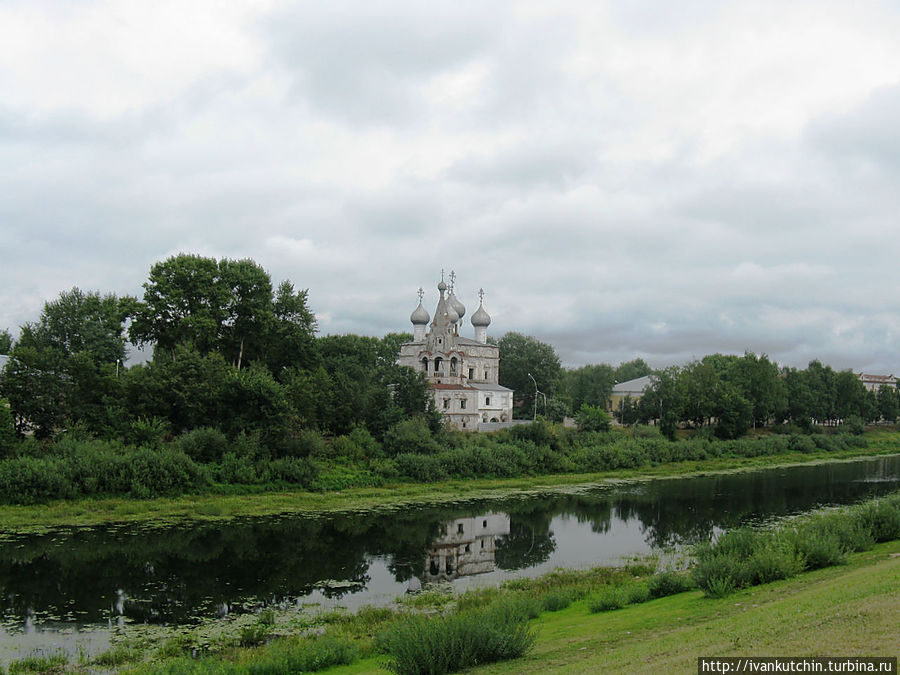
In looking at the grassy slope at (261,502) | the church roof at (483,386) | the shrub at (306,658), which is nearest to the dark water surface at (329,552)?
the grassy slope at (261,502)

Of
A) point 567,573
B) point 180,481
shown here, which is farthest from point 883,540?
point 180,481

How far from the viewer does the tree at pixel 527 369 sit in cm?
8388

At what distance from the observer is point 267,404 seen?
3953cm

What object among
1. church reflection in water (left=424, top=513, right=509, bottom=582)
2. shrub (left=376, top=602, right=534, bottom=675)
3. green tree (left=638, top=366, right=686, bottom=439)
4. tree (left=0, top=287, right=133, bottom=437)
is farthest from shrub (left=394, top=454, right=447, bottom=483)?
green tree (left=638, top=366, right=686, bottom=439)

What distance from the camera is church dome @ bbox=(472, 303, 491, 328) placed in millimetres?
75938

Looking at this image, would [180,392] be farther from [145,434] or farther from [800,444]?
[800,444]

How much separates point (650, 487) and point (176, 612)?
3399 centimetres

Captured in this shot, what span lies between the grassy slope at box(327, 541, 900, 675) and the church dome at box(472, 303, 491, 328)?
195ft

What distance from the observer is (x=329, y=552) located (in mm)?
25078

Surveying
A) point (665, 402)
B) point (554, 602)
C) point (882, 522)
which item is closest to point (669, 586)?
point (554, 602)

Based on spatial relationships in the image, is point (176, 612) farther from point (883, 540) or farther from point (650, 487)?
point (650, 487)

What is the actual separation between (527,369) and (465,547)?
58.4 m

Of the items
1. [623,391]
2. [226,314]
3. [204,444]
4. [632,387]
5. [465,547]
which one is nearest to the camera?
[465,547]

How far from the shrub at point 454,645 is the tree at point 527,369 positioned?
7105 cm
